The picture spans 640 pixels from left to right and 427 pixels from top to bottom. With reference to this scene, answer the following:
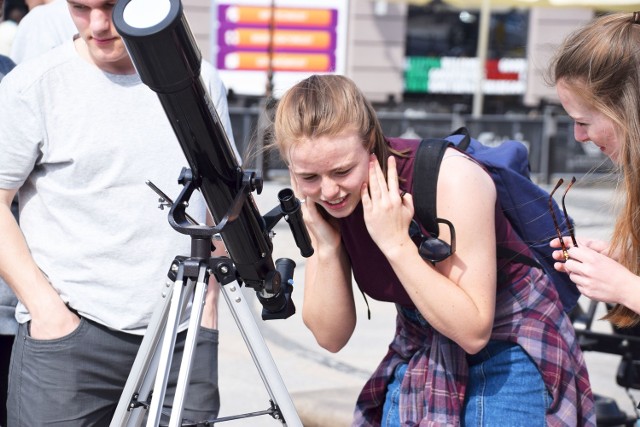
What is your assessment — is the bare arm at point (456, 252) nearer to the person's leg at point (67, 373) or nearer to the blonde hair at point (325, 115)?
the blonde hair at point (325, 115)

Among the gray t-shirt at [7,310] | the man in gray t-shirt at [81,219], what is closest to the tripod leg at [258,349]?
the man in gray t-shirt at [81,219]

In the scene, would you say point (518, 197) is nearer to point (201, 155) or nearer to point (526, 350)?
point (526, 350)

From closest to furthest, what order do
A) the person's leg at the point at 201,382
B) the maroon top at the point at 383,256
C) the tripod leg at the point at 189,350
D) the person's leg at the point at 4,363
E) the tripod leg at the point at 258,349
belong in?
the tripod leg at the point at 189,350, the tripod leg at the point at 258,349, the maroon top at the point at 383,256, the person's leg at the point at 201,382, the person's leg at the point at 4,363

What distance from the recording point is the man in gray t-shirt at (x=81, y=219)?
9.32 ft

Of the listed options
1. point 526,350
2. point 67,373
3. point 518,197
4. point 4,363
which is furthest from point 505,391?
point 4,363

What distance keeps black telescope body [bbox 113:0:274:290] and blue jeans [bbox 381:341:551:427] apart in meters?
0.57

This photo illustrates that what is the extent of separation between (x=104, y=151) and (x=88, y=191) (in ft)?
0.38

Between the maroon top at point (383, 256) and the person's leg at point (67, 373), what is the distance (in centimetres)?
72

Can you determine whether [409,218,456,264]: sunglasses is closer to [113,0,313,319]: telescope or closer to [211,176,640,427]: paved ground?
[113,0,313,319]: telescope

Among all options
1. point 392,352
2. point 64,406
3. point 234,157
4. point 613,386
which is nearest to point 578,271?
point 392,352

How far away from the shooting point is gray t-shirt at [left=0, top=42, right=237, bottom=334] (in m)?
2.85

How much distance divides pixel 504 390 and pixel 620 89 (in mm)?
741

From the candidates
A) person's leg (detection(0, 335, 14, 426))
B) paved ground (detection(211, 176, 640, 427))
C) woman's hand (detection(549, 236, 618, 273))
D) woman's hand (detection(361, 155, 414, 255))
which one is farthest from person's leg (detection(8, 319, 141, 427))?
paved ground (detection(211, 176, 640, 427))

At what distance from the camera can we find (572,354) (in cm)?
262
